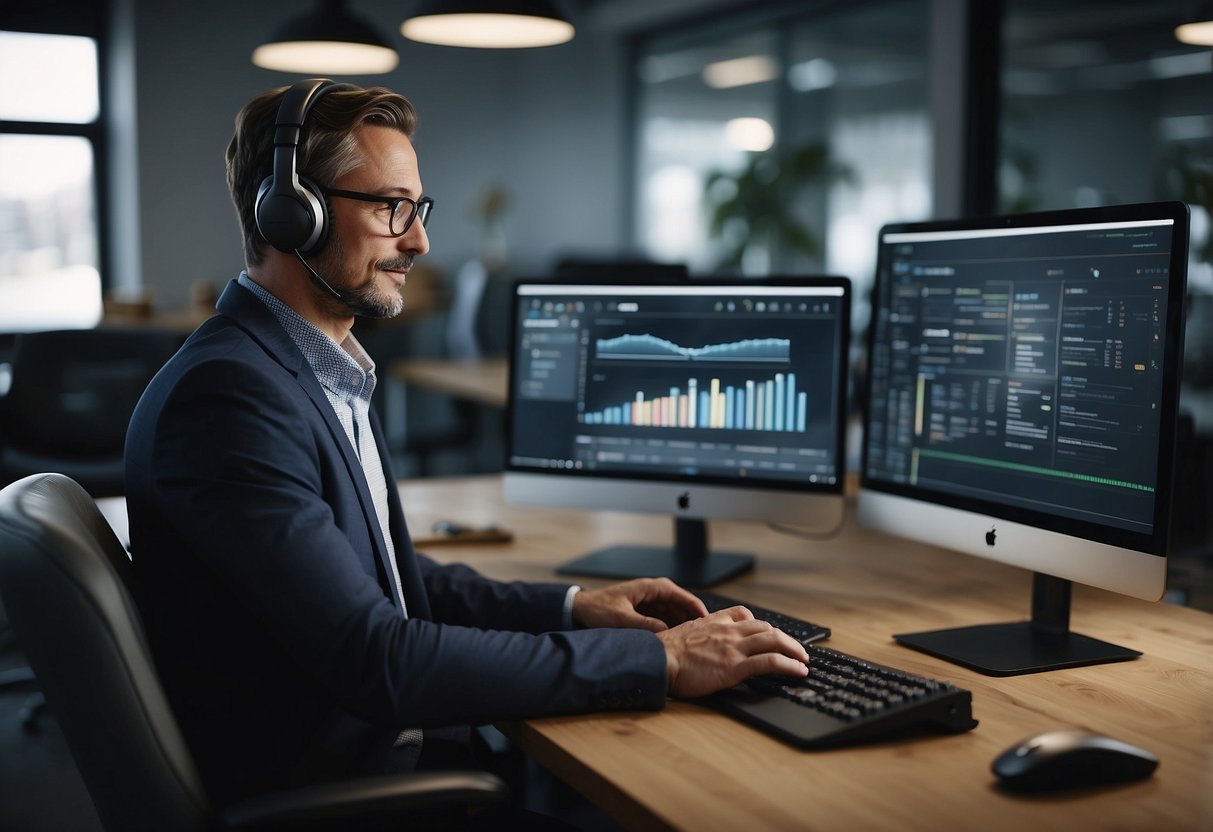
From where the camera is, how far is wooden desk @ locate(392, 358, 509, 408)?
436 cm

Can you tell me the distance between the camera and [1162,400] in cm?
122

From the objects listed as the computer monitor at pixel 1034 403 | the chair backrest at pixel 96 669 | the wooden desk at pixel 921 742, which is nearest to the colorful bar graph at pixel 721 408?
the computer monitor at pixel 1034 403

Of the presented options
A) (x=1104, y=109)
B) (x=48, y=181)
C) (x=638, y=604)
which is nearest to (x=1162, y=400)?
(x=638, y=604)

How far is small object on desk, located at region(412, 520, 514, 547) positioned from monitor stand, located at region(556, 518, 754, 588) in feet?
0.60

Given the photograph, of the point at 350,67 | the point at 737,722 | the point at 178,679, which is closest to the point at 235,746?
the point at 178,679

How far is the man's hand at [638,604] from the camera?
1413mm

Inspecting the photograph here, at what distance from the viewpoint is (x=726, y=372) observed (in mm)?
1753

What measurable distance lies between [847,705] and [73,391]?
2945 millimetres

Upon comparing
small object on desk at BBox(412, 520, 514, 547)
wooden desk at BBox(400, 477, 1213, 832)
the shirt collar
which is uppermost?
the shirt collar

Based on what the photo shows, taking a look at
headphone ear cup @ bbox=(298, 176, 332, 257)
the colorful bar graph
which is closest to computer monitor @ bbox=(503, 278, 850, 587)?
the colorful bar graph

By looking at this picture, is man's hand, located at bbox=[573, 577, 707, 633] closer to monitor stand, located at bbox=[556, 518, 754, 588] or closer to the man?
the man

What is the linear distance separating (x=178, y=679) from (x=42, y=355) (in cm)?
257

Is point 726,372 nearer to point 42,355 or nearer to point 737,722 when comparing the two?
point 737,722

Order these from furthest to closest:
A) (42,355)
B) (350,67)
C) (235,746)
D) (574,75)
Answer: (574,75) → (350,67) → (42,355) → (235,746)
